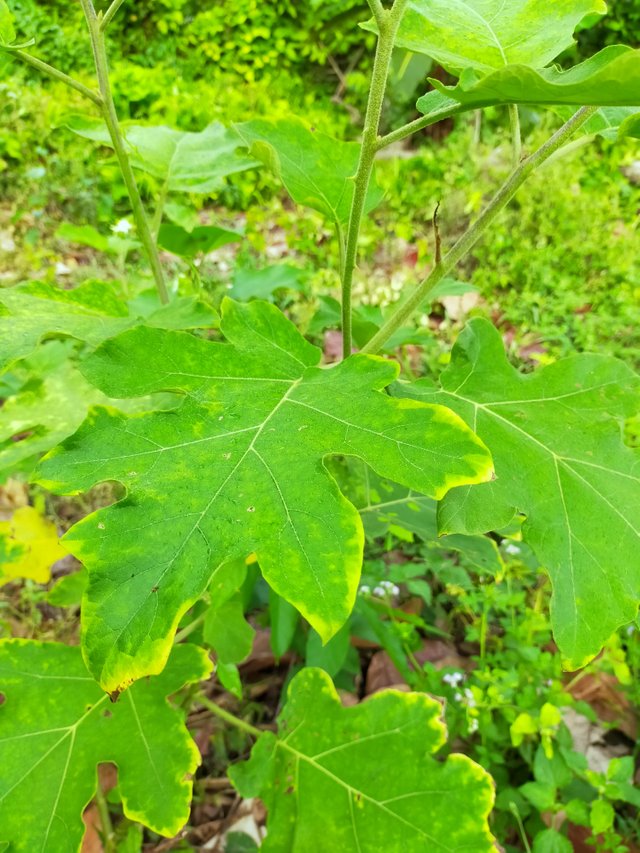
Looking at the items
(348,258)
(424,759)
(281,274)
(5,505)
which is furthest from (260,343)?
(5,505)

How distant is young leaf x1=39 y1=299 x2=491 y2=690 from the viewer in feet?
1.75

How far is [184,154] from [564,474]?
0.84 meters

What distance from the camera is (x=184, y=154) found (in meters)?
1.13

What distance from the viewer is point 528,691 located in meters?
1.21

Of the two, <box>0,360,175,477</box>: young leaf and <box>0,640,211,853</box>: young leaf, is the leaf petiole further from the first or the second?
<box>0,640,211,853</box>: young leaf

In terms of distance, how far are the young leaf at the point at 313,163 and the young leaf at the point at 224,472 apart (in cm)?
23

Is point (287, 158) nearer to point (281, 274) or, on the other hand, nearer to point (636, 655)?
point (281, 274)

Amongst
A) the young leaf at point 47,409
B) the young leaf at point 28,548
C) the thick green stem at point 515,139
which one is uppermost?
the thick green stem at point 515,139

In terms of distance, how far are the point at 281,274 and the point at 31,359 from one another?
0.58m

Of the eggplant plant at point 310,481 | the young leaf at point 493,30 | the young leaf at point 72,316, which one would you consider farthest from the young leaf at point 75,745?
the young leaf at point 493,30

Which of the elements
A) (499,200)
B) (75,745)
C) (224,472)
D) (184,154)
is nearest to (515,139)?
(499,200)

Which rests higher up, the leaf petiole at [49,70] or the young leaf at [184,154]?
the leaf petiole at [49,70]

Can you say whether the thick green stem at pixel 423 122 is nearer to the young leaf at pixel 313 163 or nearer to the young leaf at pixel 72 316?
the young leaf at pixel 313 163

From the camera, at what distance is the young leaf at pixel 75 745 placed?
0.77 metres
